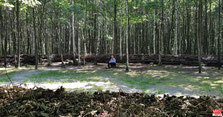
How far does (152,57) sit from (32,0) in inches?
705

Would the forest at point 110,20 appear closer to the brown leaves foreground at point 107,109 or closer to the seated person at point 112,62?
the seated person at point 112,62

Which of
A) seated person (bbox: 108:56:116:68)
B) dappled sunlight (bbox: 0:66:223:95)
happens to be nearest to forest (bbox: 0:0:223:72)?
seated person (bbox: 108:56:116:68)

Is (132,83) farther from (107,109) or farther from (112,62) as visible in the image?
(112,62)

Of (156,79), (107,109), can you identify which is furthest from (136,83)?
(107,109)

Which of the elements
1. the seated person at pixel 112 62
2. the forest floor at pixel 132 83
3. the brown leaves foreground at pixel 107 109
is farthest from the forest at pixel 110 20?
the brown leaves foreground at pixel 107 109

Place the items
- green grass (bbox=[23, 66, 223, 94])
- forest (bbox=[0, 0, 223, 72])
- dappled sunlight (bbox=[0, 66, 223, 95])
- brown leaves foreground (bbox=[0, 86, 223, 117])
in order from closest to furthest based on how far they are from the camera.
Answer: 1. brown leaves foreground (bbox=[0, 86, 223, 117])
2. dappled sunlight (bbox=[0, 66, 223, 95])
3. green grass (bbox=[23, 66, 223, 94])
4. forest (bbox=[0, 0, 223, 72])

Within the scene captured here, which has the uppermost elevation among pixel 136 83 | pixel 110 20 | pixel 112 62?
pixel 110 20

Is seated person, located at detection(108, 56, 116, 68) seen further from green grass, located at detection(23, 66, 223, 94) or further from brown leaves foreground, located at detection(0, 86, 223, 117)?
brown leaves foreground, located at detection(0, 86, 223, 117)

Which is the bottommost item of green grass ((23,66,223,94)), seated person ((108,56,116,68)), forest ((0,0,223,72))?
green grass ((23,66,223,94))

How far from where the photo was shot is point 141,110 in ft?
5.83

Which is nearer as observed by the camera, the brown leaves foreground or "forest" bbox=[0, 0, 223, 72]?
the brown leaves foreground

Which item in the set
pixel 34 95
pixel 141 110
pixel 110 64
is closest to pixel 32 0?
pixel 34 95

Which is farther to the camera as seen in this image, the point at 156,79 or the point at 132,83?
the point at 156,79

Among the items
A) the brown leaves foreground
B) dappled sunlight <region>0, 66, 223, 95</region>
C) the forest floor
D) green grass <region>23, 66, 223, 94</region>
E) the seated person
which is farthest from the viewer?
the seated person
